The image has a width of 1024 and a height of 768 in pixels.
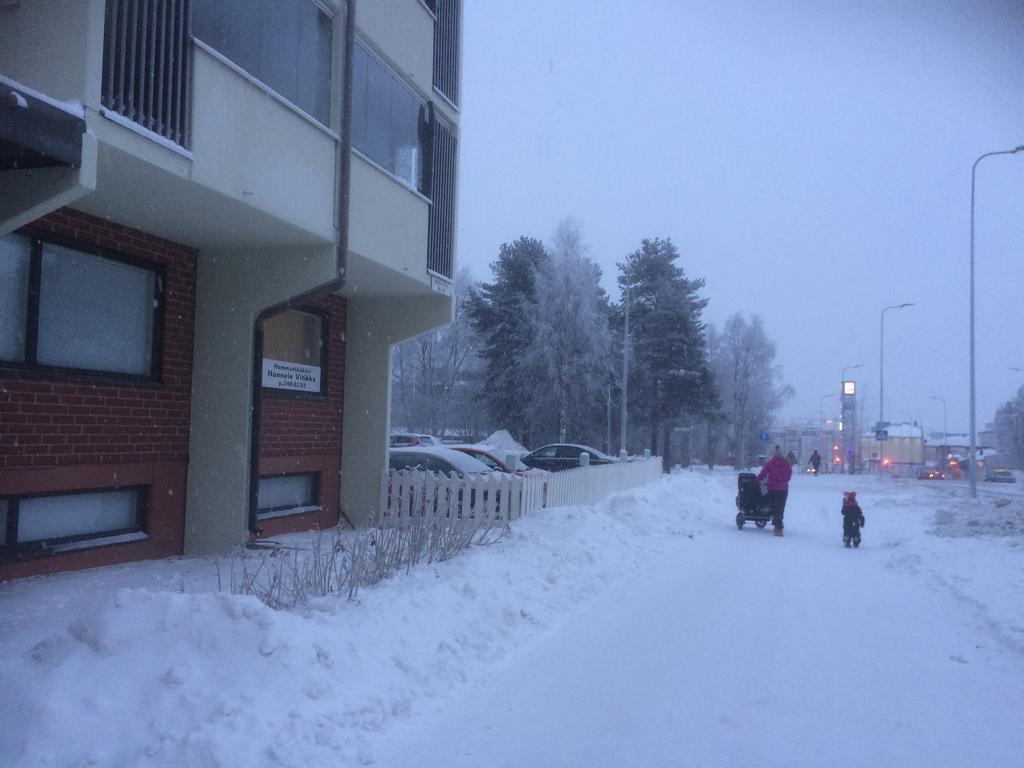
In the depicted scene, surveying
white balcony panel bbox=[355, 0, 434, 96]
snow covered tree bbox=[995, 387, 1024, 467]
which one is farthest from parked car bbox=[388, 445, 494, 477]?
snow covered tree bbox=[995, 387, 1024, 467]

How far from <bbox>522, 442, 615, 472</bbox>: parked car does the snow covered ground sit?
69.5 ft

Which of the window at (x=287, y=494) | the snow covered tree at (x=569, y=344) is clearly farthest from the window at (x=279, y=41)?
the snow covered tree at (x=569, y=344)

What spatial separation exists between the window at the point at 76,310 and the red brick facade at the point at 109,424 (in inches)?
5.8

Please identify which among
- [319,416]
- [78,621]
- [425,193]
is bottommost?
[78,621]

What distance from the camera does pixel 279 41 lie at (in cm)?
937

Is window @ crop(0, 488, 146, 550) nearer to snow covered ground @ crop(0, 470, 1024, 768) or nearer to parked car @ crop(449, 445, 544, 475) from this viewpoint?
snow covered ground @ crop(0, 470, 1024, 768)

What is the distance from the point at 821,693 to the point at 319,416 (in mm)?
8854

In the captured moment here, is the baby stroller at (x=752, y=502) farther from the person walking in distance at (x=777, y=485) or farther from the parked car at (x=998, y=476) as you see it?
the parked car at (x=998, y=476)

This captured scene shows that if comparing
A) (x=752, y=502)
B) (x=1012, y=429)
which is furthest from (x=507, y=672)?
(x=1012, y=429)

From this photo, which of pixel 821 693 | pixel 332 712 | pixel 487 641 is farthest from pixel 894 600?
pixel 332 712

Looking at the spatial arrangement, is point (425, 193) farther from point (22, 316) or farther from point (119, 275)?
point (22, 316)

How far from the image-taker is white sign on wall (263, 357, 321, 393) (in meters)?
11.8

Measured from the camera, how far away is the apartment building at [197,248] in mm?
6852

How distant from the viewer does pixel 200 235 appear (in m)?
9.64
